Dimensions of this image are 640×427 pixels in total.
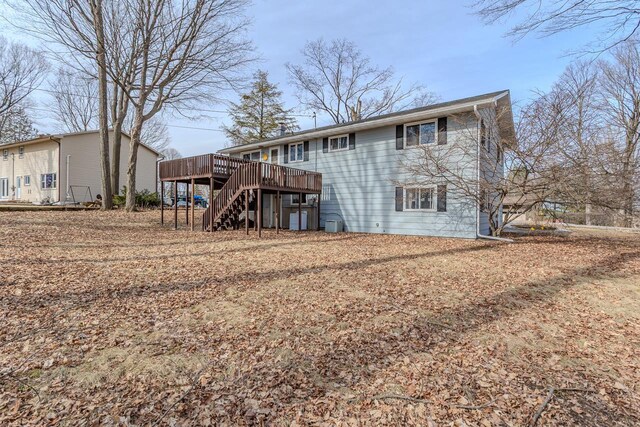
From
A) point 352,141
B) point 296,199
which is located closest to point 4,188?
point 296,199

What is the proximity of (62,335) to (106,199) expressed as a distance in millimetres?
16574

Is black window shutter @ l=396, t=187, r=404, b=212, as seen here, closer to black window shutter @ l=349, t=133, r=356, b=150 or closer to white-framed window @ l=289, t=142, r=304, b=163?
black window shutter @ l=349, t=133, r=356, b=150

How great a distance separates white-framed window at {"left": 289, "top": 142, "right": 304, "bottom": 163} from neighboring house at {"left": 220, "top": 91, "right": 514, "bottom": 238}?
5 cm

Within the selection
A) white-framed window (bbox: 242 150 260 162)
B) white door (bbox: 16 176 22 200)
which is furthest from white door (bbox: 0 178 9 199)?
white-framed window (bbox: 242 150 260 162)

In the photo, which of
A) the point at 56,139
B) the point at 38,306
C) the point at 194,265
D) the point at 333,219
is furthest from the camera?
the point at 56,139

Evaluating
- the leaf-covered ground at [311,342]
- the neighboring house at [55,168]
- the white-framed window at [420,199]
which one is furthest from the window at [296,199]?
the neighboring house at [55,168]

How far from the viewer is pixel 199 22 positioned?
15531 mm

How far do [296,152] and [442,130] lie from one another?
7.28 metres

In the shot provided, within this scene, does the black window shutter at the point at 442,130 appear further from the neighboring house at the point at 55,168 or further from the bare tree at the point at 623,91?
the neighboring house at the point at 55,168

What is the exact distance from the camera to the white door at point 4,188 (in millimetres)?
25891

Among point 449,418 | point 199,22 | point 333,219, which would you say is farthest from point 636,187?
point 199,22

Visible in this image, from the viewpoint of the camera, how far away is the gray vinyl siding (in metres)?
11.5

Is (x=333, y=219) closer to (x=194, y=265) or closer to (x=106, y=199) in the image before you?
(x=194, y=265)

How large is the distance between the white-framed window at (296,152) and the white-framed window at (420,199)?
5.83m
